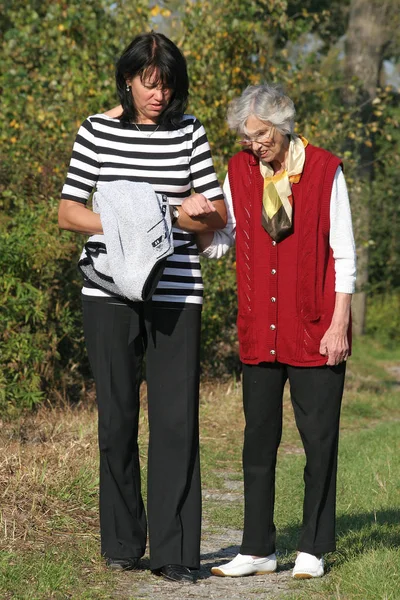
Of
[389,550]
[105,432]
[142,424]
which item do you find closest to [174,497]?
[105,432]

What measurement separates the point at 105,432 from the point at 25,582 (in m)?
0.66

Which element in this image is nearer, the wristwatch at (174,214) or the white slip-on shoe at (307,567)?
the wristwatch at (174,214)

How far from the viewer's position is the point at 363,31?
63.7 feet

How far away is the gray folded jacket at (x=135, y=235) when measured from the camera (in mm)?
4020

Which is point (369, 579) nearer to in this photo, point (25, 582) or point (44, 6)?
point (25, 582)

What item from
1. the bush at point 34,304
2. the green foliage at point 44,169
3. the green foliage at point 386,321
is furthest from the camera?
the green foliage at point 386,321

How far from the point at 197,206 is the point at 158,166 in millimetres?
244

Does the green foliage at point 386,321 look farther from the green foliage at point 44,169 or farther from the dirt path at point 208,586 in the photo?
the dirt path at point 208,586

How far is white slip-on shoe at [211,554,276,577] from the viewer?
440 centimetres

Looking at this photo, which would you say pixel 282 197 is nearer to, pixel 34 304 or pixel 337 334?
pixel 337 334

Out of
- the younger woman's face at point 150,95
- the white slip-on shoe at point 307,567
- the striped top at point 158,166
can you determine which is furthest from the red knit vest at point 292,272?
the white slip-on shoe at point 307,567

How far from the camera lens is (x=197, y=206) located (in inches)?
162

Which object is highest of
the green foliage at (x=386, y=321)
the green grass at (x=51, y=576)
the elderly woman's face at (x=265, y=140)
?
the elderly woman's face at (x=265, y=140)

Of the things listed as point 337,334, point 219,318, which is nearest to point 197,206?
point 337,334
